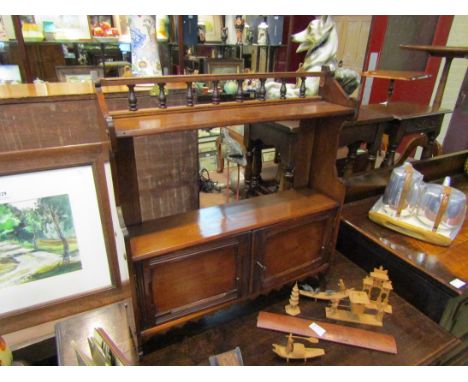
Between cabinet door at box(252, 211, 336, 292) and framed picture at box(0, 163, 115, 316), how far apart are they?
68 centimetres

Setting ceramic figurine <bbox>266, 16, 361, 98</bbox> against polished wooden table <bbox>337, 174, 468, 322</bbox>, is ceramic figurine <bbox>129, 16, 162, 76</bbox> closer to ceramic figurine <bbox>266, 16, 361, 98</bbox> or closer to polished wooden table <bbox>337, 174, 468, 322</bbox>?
ceramic figurine <bbox>266, 16, 361, 98</bbox>

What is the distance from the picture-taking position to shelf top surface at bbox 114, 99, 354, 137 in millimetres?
932

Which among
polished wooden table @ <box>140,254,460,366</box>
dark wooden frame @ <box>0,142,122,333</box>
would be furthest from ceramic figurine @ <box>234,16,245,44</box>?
polished wooden table @ <box>140,254,460,366</box>

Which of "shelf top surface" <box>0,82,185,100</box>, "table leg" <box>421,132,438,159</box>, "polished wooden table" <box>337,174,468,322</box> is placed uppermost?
"shelf top surface" <box>0,82,185,100</box>

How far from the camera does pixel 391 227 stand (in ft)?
5.35

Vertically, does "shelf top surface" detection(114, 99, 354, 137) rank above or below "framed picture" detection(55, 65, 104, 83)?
below

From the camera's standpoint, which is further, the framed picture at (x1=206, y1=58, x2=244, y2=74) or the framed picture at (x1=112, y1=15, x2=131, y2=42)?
the framed picture at (x1=206, y1=58, x2=244, y2=74)

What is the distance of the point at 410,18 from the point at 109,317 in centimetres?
364

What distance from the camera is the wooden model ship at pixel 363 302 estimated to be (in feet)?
4.24

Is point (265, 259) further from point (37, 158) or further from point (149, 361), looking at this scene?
point (37, 158)

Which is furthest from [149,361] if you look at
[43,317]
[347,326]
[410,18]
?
[410,18]

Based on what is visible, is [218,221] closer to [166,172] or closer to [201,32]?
[166,172]

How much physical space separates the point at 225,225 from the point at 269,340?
487 mm

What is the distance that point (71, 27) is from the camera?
1.58 metres
